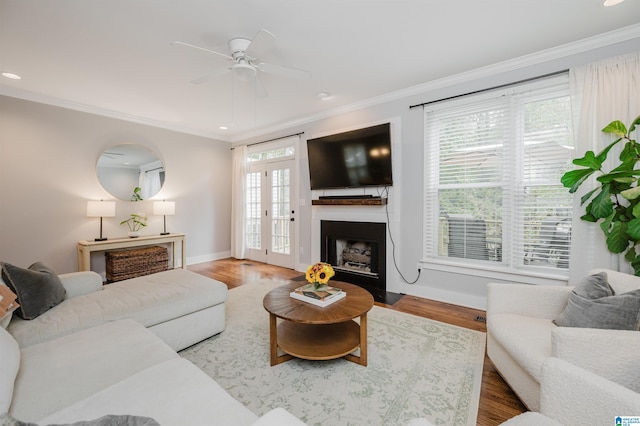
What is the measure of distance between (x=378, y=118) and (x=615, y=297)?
9.67ft

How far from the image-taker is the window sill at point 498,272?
2529mm

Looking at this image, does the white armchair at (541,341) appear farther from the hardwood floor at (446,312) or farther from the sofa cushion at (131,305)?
the sofa cushion at (131,305)

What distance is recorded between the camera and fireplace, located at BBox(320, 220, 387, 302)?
356 centimetres

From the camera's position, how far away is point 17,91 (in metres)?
3.32

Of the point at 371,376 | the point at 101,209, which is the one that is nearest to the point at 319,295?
the point at 371,376

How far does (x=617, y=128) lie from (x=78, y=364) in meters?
3.86

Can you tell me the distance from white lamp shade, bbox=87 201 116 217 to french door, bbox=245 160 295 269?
2322mm

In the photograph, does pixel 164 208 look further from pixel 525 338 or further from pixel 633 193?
pixel 633 193

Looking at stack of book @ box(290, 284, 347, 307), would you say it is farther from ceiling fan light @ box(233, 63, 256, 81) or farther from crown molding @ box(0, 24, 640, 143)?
crown molding @ box(0, 24, 640, 143)

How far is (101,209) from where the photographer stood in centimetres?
378

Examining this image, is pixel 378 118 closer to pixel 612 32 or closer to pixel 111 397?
pixel 612 32

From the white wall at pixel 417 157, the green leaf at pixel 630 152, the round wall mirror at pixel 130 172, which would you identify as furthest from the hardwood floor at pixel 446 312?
the green leaf at pixel 630 152

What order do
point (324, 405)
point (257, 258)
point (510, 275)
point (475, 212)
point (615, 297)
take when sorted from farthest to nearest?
point (257, 258)
point (475, 212)
point (510, 275)
point (324, 405)
point (615, 297)

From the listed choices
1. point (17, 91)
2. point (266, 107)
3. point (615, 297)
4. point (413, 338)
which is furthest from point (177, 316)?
point (17, 91)
